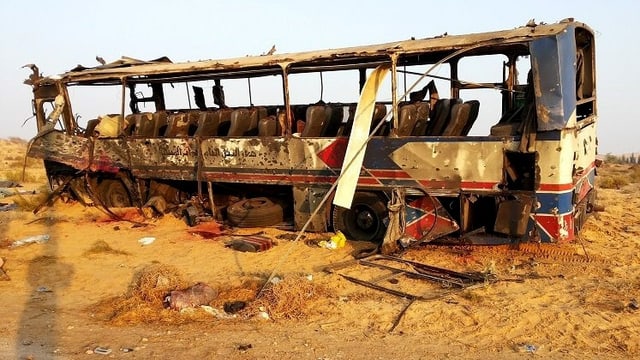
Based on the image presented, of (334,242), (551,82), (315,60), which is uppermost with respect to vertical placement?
(315,60)

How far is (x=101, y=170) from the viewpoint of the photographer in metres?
11.2

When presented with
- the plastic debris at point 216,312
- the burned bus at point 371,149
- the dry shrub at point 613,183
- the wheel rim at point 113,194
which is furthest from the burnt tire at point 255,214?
the dry shrub at point 613,183

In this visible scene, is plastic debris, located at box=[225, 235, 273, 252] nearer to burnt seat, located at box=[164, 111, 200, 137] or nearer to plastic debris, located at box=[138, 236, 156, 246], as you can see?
plastic debris, located at box=[138, 236, 156, 246]

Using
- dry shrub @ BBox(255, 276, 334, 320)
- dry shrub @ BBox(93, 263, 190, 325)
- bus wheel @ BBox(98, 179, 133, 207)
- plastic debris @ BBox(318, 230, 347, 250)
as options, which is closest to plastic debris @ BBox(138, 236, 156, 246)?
dry shrub @ BBox(93, 263, 190, 325)

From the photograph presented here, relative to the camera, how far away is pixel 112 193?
12.0m

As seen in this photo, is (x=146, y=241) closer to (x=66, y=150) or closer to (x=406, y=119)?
(x=66, y=150)

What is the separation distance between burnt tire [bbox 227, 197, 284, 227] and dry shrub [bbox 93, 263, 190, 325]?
9.33 ft

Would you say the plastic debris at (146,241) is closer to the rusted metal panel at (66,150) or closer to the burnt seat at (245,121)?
the burnt seat at (245,121)

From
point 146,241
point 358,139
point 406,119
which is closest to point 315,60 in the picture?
point 358,139

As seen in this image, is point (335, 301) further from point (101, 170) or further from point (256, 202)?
point (101, 170)

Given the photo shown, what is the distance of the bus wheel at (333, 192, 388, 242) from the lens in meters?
8.43

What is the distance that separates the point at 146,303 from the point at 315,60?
4.39 meters

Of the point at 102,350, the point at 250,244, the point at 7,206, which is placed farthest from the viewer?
the point at 7,206

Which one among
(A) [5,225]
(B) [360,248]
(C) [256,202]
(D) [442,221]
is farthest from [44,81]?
(D) [442,221]
